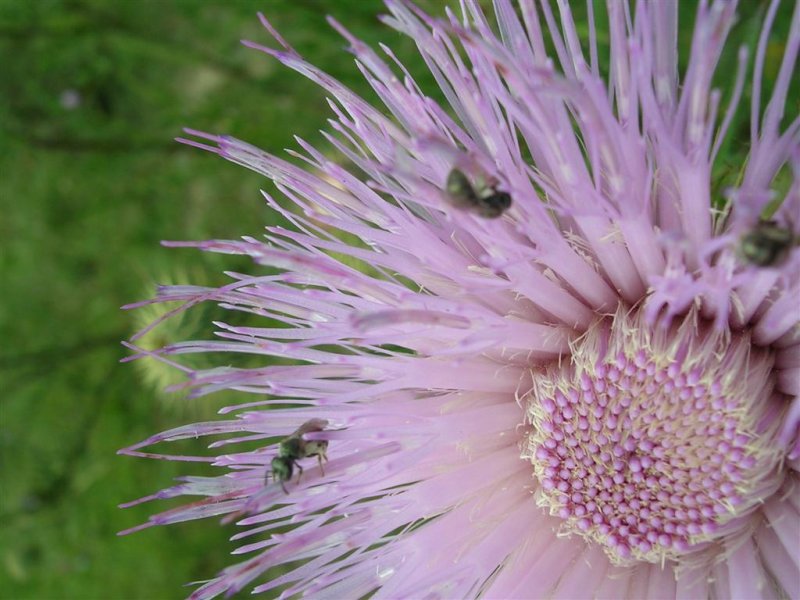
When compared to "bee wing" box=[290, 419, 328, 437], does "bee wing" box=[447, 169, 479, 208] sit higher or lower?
higher

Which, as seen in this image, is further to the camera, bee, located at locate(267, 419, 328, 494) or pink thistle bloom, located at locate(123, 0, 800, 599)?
bee, located at locate(267, 419, 328, 494)

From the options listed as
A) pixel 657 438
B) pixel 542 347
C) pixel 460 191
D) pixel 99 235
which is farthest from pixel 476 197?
pixel 99 235

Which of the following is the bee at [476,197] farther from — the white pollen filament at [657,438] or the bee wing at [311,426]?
the bee wing at [311,426]

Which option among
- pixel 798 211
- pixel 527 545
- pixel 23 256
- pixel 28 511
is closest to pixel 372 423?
pixel 527 545

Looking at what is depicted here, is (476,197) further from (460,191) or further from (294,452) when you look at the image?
(294,452)

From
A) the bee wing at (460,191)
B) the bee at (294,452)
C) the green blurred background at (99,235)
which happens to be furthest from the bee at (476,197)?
the green blurred background at (99,235)

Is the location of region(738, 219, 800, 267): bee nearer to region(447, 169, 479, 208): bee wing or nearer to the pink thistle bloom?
the pink thistle bloom

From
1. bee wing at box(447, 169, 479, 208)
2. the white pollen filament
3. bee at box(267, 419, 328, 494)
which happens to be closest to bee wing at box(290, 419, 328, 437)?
bee at box(267, 419, 328, 494)
